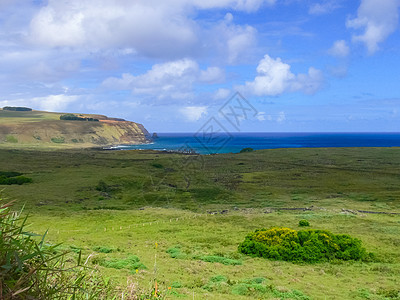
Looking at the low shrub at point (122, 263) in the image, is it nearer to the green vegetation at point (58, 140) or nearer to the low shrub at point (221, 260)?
the low shrub at point (221, 260)

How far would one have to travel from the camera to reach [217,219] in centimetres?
3042

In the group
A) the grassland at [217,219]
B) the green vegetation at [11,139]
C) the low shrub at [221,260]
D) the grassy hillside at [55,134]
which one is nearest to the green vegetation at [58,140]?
the grassy hillside at [55,134]

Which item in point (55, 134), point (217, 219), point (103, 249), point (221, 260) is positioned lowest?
point (217, 219)

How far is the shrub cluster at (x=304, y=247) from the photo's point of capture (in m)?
19.1

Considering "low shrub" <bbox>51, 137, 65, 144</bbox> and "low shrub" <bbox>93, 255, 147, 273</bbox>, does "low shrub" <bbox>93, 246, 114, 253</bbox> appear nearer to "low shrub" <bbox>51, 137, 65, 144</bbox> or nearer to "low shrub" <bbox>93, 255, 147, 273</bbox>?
"low shrub" <bbox>93, 255, 147, 273</bbox>

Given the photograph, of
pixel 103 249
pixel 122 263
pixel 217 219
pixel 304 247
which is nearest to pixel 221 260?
pixel 304 247

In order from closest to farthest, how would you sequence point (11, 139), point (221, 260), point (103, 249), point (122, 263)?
1. point (122, 263)
2. point (221, 260)
3. point (103, 249)
4. point (11, 139)

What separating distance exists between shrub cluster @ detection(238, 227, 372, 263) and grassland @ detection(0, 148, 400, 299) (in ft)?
3.08

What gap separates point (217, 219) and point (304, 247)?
11765mm

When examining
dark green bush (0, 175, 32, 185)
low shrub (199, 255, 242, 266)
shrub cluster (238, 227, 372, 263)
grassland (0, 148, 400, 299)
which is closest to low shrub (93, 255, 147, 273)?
grassland (0, 148, 400, 299)

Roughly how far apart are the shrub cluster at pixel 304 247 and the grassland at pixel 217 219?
3.08 ft

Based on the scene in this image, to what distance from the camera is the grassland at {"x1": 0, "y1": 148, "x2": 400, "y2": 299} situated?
14266 mm

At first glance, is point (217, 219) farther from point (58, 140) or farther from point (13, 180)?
point (58, 140)

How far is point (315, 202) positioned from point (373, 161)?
43.2 metres
